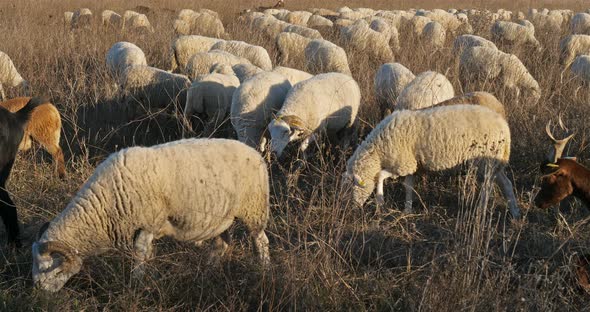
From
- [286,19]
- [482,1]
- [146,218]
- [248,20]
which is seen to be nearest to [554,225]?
[146,218]

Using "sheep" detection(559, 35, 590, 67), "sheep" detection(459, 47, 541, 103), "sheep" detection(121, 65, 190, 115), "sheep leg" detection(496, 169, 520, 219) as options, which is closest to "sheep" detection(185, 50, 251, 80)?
"sheep" detection(121, 65, 190, 115)

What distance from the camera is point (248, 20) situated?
18.6m

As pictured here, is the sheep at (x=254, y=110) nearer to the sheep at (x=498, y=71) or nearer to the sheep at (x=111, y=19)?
the sheep at (x=498, y=71)

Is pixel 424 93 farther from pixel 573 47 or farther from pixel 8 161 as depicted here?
pixel 573 47

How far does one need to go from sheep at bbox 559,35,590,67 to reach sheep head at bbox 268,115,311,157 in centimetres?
746

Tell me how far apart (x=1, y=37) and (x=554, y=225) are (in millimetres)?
11275

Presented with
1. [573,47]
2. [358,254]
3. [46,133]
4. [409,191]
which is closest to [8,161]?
[46,133]

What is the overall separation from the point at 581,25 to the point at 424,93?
11786mm

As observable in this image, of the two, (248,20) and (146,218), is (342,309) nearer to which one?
(146,218)

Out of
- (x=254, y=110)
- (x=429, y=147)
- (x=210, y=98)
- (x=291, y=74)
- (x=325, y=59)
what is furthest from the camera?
(x=325, y=59)

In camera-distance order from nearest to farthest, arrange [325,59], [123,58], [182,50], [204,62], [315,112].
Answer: [315,112] → [204,62] → [123,58] → [325,59] → [182,50]

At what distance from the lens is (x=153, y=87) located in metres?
9.05

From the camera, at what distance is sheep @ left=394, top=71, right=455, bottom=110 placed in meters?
7.62

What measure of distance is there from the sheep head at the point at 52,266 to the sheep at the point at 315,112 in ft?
10.6
